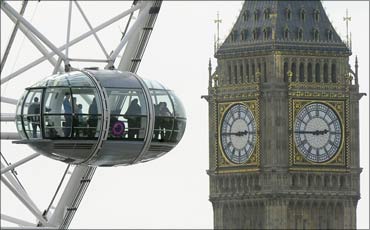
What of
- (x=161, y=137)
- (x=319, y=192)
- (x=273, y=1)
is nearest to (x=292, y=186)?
(x=319, y=192)

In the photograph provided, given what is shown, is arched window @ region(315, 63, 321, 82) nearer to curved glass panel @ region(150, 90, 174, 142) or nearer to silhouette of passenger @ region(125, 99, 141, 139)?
curved glass panel @ region(150, 90, 174, 142)

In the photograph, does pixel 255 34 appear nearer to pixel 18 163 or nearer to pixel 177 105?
pixel 18 163

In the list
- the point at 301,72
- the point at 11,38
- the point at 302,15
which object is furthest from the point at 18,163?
the point at 302,15

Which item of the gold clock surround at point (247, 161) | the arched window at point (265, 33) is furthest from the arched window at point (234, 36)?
the gold clock surround at point (247, 161)

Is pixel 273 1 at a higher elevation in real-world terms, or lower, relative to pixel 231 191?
higher

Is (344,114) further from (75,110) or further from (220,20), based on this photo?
(75,110)

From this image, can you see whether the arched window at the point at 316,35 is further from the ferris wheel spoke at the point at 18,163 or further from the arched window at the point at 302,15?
the ferris wheel spoke at the point at 18,163

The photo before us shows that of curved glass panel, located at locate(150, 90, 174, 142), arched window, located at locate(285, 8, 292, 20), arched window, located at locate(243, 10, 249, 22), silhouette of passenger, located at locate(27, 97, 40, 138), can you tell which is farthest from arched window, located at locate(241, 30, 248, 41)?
silhouette of passenger, located at locate(27, 97, 40, 138)
